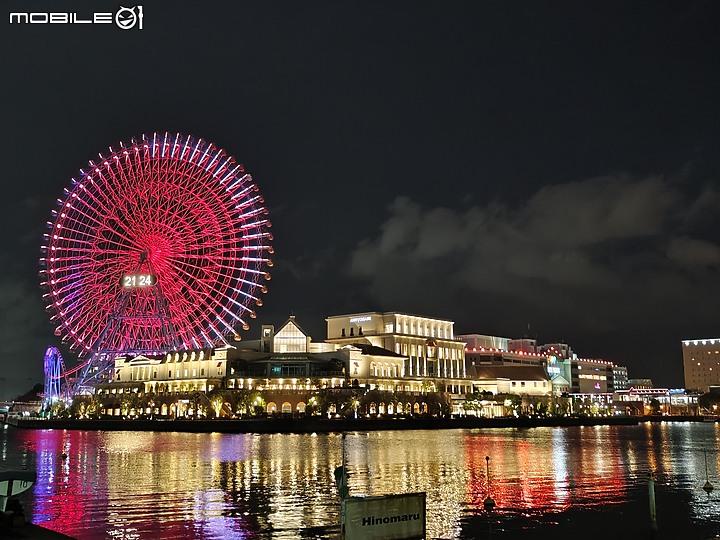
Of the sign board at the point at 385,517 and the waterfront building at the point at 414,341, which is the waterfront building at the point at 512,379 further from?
the sign board at the point at 385,517

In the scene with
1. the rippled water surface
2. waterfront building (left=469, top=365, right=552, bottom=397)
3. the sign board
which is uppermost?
waterfront building (left=469, top=365, right=552, bottom=397)

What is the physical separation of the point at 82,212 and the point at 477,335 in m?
116

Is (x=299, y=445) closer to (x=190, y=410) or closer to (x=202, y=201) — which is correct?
(x=202, y=201)

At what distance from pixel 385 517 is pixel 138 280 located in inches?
2998

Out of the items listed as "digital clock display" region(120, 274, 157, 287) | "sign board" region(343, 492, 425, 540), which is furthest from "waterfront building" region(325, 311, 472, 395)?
"sign board" region(343, 492, 425, 540)

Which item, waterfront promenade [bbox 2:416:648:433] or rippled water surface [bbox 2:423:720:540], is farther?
waterfront promenade [bbox 2:416:648:433]

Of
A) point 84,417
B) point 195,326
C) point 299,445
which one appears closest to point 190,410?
point 84,417

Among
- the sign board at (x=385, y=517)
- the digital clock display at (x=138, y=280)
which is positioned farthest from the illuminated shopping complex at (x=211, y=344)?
the sign board at (x=385, y=517)

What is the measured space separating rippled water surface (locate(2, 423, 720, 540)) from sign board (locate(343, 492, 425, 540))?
272 inches

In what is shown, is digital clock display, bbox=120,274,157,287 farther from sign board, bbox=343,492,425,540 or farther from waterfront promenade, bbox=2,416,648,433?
sign board, bbox=343,492,425,540

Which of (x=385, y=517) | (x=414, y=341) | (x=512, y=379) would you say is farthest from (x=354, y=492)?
(x=512, y=379)

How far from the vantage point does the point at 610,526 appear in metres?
25.5

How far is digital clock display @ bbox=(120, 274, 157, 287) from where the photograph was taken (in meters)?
87.4

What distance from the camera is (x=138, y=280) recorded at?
87.9m
